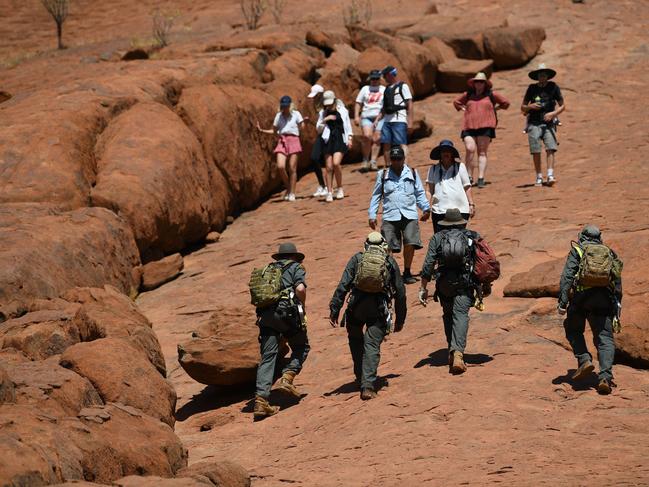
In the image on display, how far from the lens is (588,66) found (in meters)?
25.9

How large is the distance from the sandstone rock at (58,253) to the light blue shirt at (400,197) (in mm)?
4001

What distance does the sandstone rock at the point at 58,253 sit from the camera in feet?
42.9

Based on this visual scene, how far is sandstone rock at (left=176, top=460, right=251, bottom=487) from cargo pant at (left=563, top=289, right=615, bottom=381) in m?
3.46

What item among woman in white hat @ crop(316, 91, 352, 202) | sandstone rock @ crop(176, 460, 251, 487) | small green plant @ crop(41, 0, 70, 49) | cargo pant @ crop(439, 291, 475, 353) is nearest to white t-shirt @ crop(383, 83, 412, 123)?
woman in white hat @ crop(316, 91, 352, 202)

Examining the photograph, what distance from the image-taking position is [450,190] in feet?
43.2

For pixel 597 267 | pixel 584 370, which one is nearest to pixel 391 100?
pixel 597 267

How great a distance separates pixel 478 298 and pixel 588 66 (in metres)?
16.3

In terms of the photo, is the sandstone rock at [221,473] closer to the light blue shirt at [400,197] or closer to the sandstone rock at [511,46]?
the light blue shirt at [400,197]

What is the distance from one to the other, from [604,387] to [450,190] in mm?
3924

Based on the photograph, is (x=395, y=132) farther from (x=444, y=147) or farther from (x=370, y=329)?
(x=370, y=329)

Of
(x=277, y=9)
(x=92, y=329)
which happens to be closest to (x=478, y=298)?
(x=92, y=329)

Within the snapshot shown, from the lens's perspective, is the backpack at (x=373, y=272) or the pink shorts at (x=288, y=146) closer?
the backpack at (x=373, y=272)

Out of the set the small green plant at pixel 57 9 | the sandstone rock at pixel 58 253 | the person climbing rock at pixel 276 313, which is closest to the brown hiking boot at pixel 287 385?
the person climbing rock at pixel 276 313

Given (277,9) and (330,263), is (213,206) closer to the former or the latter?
(330,263)
